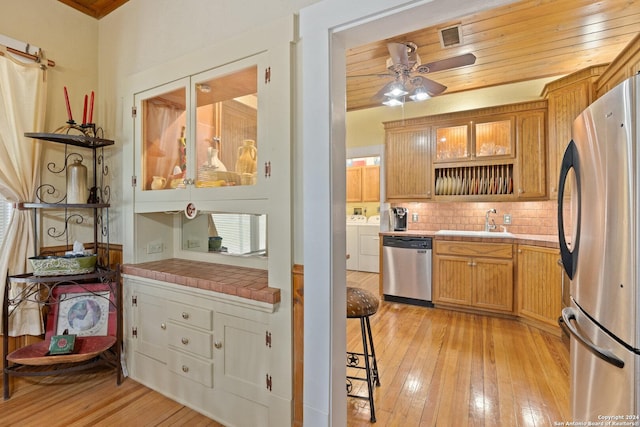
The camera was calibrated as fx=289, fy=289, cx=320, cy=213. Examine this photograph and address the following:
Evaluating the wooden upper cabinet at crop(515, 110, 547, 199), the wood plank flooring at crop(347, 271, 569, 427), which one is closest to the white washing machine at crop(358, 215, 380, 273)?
the wood plank flooring at crop(347, 271, 569, 427)

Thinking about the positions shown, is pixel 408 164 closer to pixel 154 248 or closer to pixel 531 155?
pixel 531 155

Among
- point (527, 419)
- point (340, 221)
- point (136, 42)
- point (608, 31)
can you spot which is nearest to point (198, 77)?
point (136, 42)

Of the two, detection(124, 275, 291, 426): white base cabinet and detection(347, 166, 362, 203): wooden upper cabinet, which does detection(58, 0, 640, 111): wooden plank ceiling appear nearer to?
detection(124, 275, 291, 426): white base cabinet

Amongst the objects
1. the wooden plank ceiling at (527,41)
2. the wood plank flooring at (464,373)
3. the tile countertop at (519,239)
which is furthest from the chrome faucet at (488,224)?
the wooden plank ceiling at (527,41)

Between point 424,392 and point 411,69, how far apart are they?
267 centimetres

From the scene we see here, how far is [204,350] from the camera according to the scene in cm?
174

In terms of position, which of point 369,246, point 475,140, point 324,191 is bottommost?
point 369,246

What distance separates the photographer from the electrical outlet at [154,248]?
226 centimetres

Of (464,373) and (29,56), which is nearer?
(29,56)

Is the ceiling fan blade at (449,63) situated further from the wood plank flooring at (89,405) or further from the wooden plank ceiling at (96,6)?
the wood plank flooring at (89,405)

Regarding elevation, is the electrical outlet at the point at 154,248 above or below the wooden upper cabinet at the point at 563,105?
below

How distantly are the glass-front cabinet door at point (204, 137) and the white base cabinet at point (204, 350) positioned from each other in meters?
0.62

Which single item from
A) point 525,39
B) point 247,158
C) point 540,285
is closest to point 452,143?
point 525,39

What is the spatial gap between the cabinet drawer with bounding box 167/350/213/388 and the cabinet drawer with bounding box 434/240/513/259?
2.88 meters
